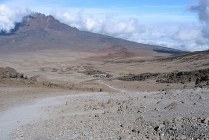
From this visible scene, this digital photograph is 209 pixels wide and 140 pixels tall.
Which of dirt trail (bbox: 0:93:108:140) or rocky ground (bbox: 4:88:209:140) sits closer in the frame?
rocky ground (bbox: 4:88:209:140)

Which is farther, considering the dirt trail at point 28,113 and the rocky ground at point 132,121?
the dirt trail at point 28,113

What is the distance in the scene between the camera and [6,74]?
43031 millimetres

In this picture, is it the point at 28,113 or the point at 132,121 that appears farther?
the point at 28,113

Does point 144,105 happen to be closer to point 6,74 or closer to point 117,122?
point 117,122

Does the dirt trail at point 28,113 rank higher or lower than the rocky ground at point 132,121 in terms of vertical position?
lower

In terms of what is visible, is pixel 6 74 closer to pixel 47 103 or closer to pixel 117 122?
pixel 47 103

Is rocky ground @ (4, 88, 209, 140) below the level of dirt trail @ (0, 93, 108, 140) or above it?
above

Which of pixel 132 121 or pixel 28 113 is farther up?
pixel 132 121

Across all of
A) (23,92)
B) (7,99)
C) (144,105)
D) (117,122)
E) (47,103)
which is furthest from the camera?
(23,92)

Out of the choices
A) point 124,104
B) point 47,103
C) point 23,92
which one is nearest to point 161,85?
point 23,92

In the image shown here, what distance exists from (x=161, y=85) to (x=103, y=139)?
2543cm

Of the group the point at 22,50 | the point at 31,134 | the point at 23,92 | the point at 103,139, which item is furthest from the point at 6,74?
the point at 22,50

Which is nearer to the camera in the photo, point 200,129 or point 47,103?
point 200,129

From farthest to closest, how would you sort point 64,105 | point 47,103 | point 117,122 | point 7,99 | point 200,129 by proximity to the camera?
point 7,99
point 47,103
point 64,105
point 117,122
point 200,129
